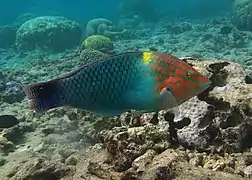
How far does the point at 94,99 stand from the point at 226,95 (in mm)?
2008

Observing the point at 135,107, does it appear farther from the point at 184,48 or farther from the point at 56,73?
the point at 184,48

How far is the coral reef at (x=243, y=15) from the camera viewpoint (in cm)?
1957

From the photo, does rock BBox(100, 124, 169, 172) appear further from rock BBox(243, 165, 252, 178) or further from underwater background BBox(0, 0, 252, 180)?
rock BBox(243, 165, 252, 178)

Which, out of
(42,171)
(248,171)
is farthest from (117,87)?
(42,171)

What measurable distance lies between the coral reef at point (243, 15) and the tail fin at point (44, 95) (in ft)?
63.5

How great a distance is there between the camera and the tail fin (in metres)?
2.07


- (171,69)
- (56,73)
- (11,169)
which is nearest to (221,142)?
(171,69)

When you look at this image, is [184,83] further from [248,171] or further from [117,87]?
[248,171]

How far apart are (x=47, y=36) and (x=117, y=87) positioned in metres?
19.7

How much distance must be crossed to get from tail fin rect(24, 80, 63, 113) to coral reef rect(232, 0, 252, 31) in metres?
19.3

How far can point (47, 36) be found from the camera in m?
20.8

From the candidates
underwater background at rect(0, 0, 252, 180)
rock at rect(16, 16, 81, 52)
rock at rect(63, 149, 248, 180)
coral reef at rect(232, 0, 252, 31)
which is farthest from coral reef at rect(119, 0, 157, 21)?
rock at rect(63, 149, 248, 180)

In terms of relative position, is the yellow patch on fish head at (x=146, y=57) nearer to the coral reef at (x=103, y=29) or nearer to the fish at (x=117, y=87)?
the fish at (x=117, y=87)

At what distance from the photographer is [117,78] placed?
6.62 feet
